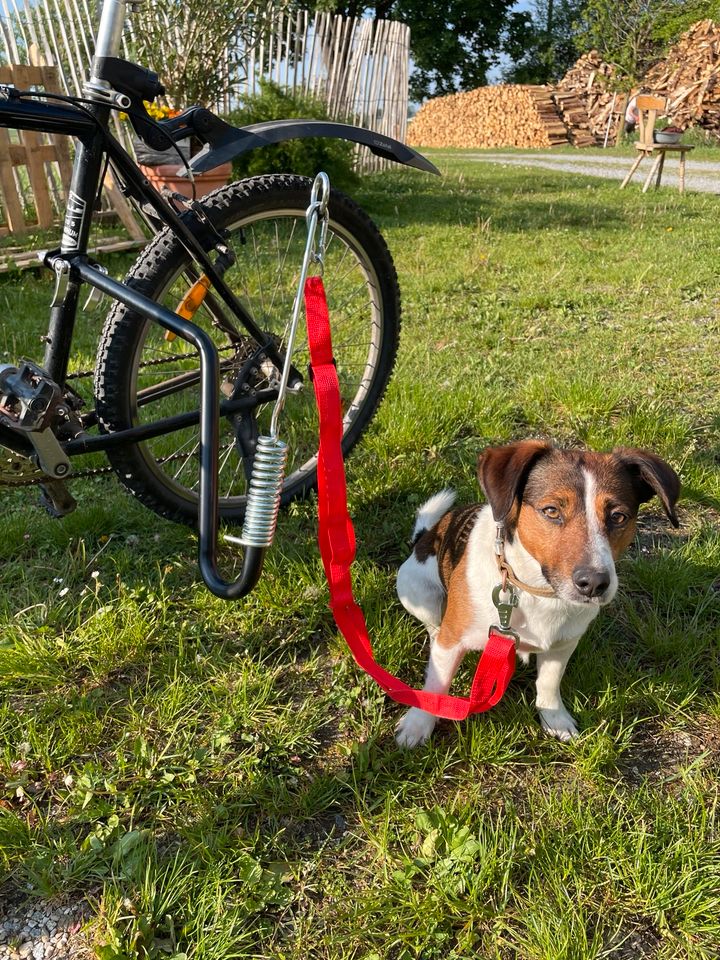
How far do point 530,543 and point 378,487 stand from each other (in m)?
1.35

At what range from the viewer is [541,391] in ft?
12.9

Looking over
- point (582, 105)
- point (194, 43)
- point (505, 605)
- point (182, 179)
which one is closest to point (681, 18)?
point (582, 105)

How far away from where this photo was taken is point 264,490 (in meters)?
1.64

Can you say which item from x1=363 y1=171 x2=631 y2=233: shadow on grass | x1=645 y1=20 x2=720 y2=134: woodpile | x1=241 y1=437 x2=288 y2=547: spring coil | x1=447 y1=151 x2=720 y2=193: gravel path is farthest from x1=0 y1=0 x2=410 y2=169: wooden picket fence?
x1=645 y1=20 x2=720 y2=134: woodpile

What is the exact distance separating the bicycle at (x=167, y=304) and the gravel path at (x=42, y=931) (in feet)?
2.74

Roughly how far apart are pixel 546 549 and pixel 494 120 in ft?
99.2

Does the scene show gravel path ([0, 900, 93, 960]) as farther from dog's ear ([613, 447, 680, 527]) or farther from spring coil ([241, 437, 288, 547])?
dog's ear ([613, 447, 680, 527])

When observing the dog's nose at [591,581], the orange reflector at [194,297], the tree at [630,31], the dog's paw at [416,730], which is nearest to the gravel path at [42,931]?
the dog's paw at [416,730]

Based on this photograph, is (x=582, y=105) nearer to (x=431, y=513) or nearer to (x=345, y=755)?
(x=431, y=513)

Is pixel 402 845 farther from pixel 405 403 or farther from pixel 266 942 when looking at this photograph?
pixel 405 403

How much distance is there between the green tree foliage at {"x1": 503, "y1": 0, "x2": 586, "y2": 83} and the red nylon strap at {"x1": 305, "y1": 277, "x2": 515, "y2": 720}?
41691 mm

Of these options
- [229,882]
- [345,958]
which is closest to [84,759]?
[229,882]

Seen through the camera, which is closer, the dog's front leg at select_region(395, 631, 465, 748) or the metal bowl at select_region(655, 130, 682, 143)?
the dog's front leg at select_region(395, 631, 465, 748)

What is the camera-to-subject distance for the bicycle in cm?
202
